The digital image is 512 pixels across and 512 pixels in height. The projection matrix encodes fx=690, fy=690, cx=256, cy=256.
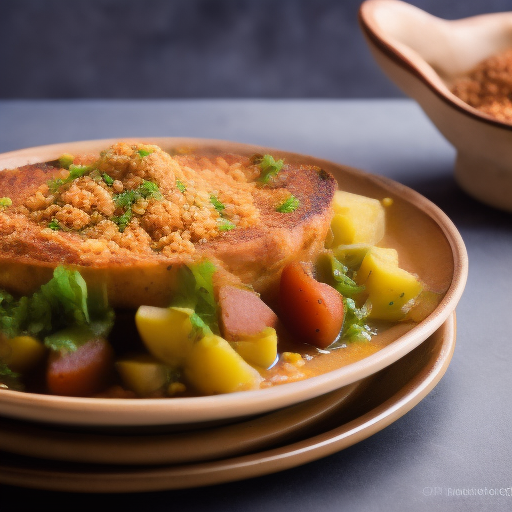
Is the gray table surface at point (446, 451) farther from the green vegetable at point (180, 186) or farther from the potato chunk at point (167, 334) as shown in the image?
the green vegetable at point (180, 186)

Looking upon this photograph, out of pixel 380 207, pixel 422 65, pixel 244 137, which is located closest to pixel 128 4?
pixel 244 137

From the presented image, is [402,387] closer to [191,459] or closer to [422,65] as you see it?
[191,459]

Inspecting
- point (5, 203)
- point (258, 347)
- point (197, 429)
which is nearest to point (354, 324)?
point (258, 347)

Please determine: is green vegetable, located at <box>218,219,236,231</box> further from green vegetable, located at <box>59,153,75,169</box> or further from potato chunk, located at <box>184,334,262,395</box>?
green vegetable, located at <box>59,153,75,169</box>

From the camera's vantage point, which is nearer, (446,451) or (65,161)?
(446,451)

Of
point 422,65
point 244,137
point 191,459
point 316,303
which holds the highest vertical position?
point 422,65

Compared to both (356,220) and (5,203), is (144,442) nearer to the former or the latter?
(5,203)
